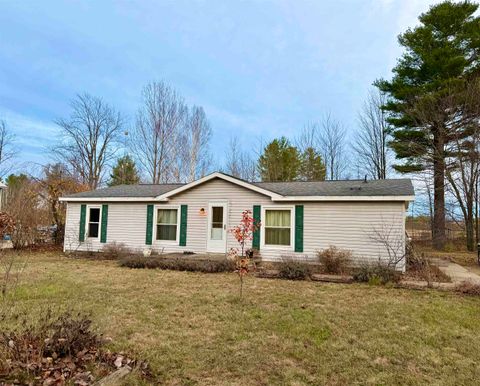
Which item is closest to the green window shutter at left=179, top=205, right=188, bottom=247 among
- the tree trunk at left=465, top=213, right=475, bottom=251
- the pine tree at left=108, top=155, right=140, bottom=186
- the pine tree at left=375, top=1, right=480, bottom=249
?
the pine tree at left=375, top=1, right=480, bottom=249

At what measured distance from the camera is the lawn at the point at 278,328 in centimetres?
338

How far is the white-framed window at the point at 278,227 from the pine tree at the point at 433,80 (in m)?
9.94

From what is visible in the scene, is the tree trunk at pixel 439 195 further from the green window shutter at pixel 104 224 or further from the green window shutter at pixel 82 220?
the green window shutter at pixel 82 220

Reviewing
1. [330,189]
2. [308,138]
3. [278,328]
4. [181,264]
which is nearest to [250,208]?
[330,189]

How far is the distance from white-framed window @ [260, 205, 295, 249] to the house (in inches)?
1.4

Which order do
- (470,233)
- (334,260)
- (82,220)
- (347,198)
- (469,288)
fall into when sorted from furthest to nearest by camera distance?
(470,233)
(82,220)
(347,198)
(334,260)
(469,288)

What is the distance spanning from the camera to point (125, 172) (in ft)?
92.9

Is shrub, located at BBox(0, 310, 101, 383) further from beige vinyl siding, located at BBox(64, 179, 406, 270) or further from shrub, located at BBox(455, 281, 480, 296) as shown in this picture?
beige vinyl siding, located at BBox(64, 179, 406, 270)

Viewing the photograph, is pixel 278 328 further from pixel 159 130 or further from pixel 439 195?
Result: pixel 159 130

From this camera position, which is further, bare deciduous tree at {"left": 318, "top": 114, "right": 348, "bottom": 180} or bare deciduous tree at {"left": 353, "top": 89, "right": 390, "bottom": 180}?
bare deciduous tree at {"left": 318, "top": 114, "right": 348, "bottom": 180}

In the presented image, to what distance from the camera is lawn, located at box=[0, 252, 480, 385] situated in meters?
3.38

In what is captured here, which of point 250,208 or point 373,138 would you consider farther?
point 373,138

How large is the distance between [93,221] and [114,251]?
6.95 ft

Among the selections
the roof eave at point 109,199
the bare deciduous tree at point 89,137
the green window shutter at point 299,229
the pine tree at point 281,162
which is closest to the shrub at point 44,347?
the green window shutter at point 299,229
